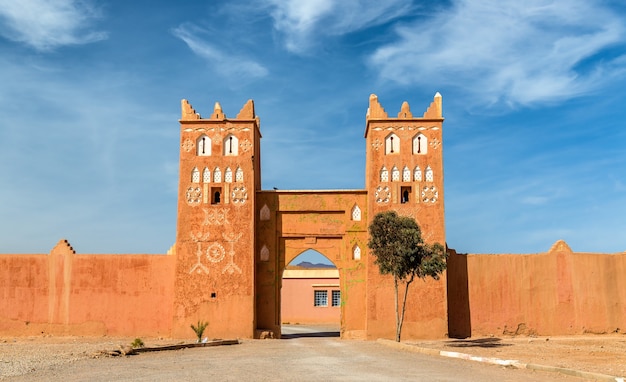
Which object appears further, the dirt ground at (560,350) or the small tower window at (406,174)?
the small tower window at (406,174)

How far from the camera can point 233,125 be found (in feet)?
87.1

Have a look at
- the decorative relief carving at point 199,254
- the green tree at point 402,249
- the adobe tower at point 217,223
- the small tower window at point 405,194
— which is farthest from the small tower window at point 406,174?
the decorative relief carving at point 199,254

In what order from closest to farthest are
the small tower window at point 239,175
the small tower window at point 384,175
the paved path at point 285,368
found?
the paved path at point 285,368 < the small tower window at point 384,175 < the small tower window at point 239,175

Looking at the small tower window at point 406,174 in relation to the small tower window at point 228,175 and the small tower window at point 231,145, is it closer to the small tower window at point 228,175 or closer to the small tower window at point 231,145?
the small tower window at point 231,145

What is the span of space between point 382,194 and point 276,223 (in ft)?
14.3

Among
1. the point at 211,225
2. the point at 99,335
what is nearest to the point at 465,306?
the point at 211,225

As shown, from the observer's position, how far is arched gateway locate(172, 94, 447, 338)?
25.1 metres

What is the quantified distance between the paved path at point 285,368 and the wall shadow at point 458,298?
8174mm

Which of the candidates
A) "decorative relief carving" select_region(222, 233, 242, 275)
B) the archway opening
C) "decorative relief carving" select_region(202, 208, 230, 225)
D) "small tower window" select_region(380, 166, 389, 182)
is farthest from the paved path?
the archway opening

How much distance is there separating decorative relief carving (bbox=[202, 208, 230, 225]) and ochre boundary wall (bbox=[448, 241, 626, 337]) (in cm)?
871

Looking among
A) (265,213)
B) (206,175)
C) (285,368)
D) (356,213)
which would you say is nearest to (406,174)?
(356,213)

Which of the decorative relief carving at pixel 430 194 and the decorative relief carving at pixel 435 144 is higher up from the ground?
the decorative relief carving at pixel 435 144

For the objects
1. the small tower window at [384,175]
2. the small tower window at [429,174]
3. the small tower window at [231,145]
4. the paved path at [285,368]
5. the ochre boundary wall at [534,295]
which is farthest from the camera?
the small tower window at [231,145]

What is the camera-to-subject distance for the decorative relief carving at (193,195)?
26078 mm
